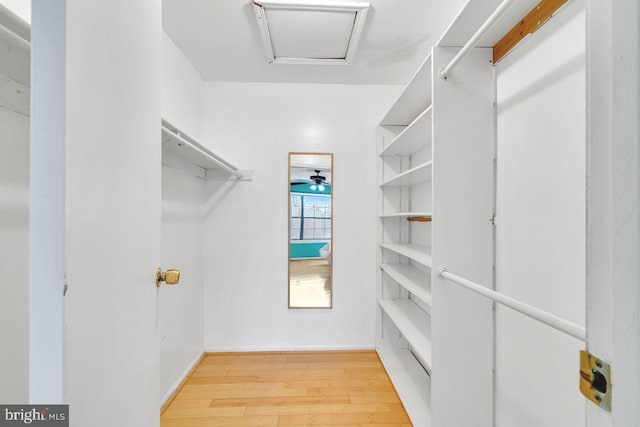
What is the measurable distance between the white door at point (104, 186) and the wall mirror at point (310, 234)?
169cm

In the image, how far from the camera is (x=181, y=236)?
2.02 metres

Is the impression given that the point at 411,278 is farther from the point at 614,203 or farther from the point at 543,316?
the point at 614,203

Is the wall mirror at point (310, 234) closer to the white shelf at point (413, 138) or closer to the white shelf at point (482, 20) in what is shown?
the white shelf at point (413, 138)

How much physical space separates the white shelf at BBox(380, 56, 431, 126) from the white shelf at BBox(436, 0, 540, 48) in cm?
15

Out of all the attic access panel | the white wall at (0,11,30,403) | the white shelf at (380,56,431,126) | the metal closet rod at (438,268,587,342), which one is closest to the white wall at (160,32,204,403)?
the attic access panel

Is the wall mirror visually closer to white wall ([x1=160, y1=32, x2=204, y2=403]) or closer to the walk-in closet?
the walk-in closet

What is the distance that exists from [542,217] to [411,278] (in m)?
1.06

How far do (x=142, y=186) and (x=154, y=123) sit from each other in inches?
8.6

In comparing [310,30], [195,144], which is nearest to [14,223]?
[195,144]

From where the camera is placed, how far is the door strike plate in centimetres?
39

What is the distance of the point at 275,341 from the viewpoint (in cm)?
247

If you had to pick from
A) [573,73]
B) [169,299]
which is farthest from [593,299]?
[169,299]

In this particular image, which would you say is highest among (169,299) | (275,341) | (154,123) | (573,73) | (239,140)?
(239,140)

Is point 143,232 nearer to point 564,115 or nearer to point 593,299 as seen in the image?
point 593,299
